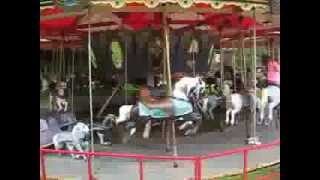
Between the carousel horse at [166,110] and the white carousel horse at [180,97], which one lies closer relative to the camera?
the carousel horse at [166,110]

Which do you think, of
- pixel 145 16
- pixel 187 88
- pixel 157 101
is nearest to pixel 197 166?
pixel 157 101

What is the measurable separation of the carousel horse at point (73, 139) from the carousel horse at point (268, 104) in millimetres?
2680

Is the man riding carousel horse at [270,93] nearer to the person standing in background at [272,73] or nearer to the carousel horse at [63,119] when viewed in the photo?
the person standing in background at [272,73]

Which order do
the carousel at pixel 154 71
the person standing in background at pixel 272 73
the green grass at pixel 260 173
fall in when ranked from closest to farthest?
1. the green grass at pixel 260 173
2. the carousel at pixel 154 71
3. the person standing in background at pixel 272 73

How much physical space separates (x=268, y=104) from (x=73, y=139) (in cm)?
290

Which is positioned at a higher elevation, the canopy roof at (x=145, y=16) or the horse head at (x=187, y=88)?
the canopy roof at (x=145, y=16)

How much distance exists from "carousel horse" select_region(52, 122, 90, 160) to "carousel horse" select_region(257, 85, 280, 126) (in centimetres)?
268

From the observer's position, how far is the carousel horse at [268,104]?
25.3 ft

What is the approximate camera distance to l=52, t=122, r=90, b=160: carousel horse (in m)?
6.35

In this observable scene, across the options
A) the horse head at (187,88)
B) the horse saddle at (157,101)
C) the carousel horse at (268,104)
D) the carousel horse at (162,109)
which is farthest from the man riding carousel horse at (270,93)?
the horse saddle at (157,101)

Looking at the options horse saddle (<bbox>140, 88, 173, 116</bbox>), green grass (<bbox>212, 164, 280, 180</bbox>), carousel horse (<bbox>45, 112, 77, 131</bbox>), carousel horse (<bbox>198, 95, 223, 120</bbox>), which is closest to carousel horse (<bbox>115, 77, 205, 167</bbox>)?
horse saddle (<bbox>140, 88, 173, 116</bbox>)

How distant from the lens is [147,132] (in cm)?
744
